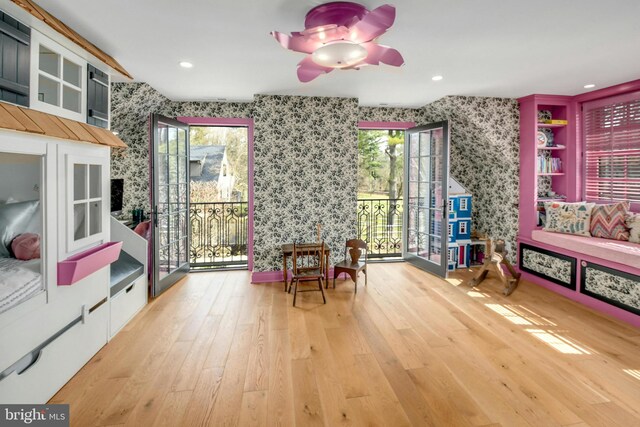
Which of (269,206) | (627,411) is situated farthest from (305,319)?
(627,411)

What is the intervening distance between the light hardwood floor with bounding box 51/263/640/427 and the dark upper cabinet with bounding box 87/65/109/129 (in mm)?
1861

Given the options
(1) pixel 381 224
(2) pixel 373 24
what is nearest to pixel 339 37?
(2) pixel 373 24

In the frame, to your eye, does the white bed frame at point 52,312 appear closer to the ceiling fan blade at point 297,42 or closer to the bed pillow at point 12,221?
the bed pillow at point 12,221

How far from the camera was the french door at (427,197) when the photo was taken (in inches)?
176

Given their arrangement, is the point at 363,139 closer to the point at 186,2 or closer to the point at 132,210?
the point at 132,210

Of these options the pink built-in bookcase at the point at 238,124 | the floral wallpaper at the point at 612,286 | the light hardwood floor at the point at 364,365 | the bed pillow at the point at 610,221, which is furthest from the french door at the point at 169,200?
the bed pillow at the point at 610,221

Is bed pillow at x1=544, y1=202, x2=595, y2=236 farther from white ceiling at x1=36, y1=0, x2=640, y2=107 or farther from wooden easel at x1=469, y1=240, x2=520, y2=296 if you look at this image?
white ceiling at x1=36, y1=0, x2=640, y2=107

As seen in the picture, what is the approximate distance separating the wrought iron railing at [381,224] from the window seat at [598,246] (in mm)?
2871

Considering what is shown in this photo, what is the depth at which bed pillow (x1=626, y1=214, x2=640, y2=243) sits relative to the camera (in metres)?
3.58

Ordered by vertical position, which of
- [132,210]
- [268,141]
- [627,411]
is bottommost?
[627,411]

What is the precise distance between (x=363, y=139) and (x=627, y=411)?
7501mm

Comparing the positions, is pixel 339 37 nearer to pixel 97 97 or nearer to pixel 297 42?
pixel 297 42

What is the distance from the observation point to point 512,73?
350 centimetres

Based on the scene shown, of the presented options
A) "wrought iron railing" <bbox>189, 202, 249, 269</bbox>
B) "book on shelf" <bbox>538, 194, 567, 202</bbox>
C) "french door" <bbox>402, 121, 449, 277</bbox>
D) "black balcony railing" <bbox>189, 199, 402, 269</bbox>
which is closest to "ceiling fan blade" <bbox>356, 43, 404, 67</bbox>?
"french door" <bbox>402, 121, 449, 277</bbox>
